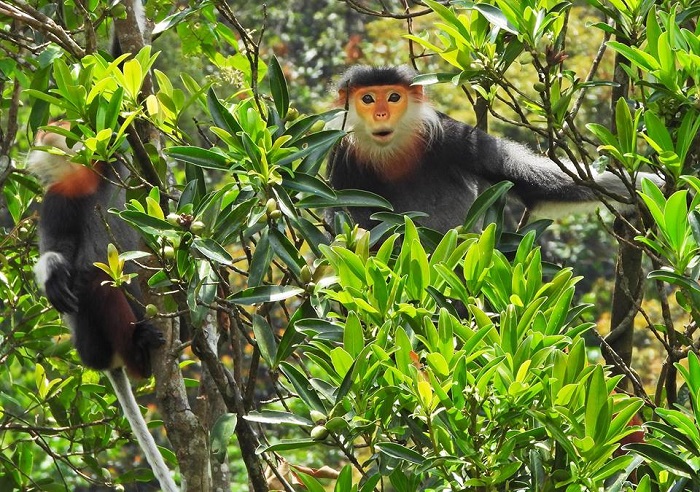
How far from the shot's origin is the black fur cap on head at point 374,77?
357cm

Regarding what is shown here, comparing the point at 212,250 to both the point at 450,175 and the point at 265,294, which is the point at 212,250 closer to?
the point at 265,294

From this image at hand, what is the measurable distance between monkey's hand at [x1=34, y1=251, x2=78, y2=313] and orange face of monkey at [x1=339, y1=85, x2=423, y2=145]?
47.0 inches

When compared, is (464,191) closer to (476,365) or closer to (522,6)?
(522,6)

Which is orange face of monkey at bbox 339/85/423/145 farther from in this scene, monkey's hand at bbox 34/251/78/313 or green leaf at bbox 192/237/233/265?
green leaf at bbox 192/237/233/265

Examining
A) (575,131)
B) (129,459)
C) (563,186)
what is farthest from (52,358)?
(129,459)

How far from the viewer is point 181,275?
188 cm

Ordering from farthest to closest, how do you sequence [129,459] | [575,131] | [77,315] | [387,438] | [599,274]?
[599,274] < [129,459] < [77,315] < [575,131] < [387,438]

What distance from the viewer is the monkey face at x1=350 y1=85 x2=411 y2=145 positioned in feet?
11.4

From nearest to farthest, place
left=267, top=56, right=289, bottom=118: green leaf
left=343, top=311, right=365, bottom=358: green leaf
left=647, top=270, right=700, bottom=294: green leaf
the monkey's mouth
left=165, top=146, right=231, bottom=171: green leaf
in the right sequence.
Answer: left=343, top=311, right=365, bottom=358: green leaf → left=647, top=270, right=700, bottom=294: green leaf → left=165, top=146, right=231, bottom=171: green leaf → left=267, top=56, right=289, bottom=118: green leaf → the monkey's mouth

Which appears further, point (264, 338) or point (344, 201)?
point (344, 201)

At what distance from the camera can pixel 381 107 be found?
3523 millimetres

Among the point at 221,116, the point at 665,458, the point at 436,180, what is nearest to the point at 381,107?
the point at 436,180

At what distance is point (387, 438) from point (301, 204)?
1.78 feet

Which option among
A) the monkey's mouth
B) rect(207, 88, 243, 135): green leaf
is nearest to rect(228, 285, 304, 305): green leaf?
rect(207, 88, 243, 135): green leaf
